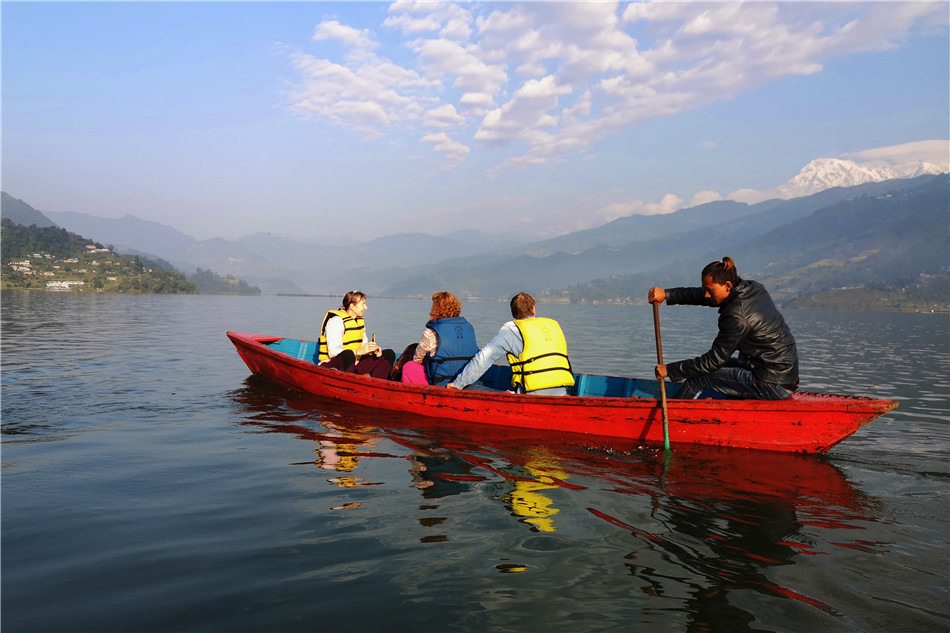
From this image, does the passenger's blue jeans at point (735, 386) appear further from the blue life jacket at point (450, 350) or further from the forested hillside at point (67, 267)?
the forested hillside at point (67, 267)

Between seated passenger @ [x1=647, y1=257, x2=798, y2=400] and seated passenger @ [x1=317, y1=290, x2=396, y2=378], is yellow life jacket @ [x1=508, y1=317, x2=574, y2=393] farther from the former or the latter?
seated passenger @ [x1=317, y1=290, x2=396, y2=378]

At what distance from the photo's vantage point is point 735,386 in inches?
334

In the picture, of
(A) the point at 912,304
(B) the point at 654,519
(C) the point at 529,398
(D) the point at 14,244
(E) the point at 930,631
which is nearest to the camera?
(E) the point at 930,631

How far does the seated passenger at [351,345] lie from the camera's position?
40.4 feet

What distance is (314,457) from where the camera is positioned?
8.02 metres

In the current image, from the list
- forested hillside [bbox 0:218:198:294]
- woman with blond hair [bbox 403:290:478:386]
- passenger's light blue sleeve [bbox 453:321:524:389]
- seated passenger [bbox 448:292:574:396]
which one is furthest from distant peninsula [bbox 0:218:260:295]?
seated passenger [bbox 448:292:574:396]

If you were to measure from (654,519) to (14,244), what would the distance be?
733 ft

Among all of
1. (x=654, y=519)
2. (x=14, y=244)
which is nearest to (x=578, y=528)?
(x=654, y=519)

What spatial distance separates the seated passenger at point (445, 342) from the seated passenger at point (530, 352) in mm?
951

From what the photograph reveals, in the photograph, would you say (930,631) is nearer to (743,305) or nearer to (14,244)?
(743,305)

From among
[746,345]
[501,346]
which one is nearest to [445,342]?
[501,346]

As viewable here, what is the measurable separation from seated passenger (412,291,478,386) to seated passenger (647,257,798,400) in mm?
3923

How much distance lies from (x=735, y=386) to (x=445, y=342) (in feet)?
17.1

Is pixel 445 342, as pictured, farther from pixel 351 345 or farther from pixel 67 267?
pixel 67 267
